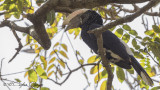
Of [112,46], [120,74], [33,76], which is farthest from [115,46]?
[33,76]

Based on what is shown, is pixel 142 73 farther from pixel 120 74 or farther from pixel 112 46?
pixel 112 46

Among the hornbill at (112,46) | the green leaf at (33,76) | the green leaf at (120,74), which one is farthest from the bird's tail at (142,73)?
the green leaf at (33,76)

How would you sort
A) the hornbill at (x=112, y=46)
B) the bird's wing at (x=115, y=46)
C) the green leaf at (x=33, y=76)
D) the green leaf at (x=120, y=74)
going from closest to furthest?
1. the green leaf at (x=33, y=76)
2. the green leaf at (x=120, y=74)
3. the hornbill at (x=112, y=46)
4. the bird's wing at (x=115, y=46)

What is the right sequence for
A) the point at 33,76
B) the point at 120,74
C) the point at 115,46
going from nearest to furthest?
1. the point at 33,76
2. the point at 120,74
3. the point at 115,46

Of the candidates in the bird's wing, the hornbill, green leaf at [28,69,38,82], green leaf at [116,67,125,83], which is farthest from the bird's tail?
green leaf at [28,69,38,82]

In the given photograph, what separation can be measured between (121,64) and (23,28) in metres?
1.31

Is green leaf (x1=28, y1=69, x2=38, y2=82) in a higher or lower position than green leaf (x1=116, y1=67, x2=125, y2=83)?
higher

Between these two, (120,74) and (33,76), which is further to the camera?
(120,74)

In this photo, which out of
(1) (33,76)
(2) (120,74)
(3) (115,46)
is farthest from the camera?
(3) (115,46)

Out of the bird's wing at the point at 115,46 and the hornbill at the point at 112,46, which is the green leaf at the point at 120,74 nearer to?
the hornbill at the point at 112,46

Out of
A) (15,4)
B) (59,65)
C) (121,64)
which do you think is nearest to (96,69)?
(121,64)

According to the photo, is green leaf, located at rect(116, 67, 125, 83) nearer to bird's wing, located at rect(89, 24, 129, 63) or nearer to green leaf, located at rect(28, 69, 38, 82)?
bird's wing, located at rect(89, 24, 129, 63)

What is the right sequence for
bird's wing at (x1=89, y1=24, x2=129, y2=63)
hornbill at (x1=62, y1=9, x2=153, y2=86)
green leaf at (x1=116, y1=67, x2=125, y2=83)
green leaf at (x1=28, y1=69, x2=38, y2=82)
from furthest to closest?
bird's wing at (x1=89, y1=24, x2=129, y2=63), hornbill at (x1=62, y1=9, x2=153, y2=86), green leaf at (x1=116, y1=67, x2=125, y2=83), green leaf at (x1=28, y1=69, x2=38, y2=82)

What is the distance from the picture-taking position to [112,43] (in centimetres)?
275
